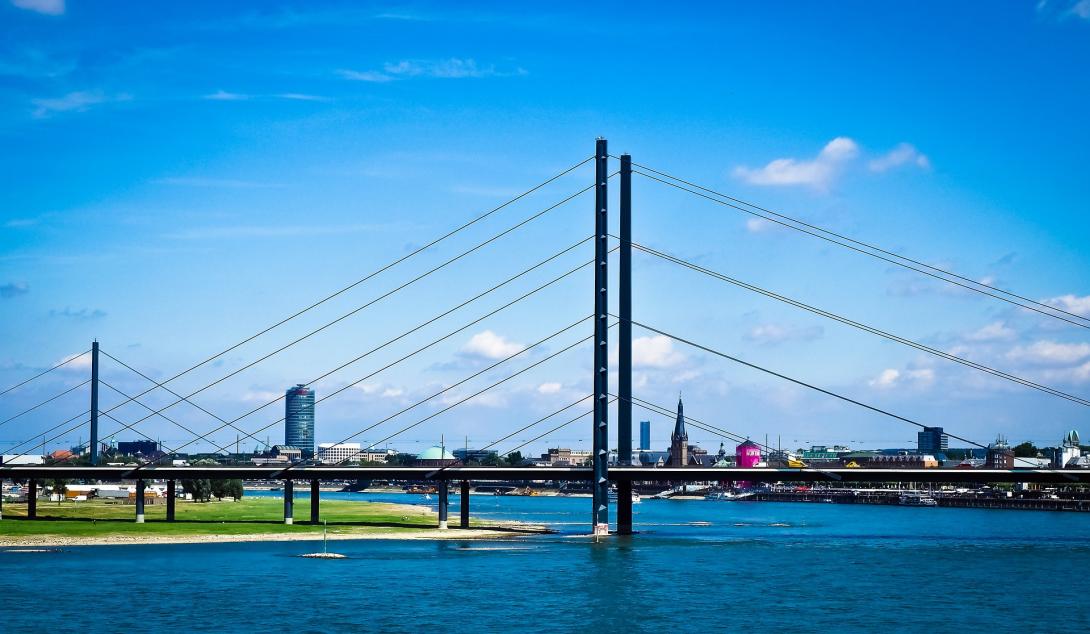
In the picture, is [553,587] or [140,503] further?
[140,503]

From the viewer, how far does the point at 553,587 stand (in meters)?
68.4

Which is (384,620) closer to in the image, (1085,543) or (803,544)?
(803,544)

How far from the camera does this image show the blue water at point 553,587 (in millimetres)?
55875

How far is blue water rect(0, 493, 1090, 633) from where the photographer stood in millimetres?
55875

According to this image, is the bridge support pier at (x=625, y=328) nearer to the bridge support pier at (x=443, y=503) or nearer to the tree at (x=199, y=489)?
the bridge support pier at (x=443, y=503)

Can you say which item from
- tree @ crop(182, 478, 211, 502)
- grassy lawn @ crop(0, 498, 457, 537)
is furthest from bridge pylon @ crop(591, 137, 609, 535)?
tree @ crop(182, 478, 211, 502)

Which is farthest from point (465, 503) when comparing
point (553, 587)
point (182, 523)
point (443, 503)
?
point (553, 587)

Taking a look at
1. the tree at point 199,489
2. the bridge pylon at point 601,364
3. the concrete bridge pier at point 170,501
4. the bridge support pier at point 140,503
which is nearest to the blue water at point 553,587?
the bridge pylon at point 601,364

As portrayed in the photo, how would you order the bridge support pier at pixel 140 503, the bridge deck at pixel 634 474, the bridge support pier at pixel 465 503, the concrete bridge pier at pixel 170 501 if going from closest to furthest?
the bridge deck at pixel 634 474 → the bridge support pier at pixel 140 503 → the bridge support pier at pixel 465 503 → the concrete bridge pier at pixel 170 501

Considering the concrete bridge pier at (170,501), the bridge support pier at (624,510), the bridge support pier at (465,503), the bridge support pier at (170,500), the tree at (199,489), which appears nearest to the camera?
the bridge support pier at (624,510)

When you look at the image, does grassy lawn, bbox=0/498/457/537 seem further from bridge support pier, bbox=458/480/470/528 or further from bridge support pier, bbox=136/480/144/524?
bridge support pier, bbox=458/480/470/528

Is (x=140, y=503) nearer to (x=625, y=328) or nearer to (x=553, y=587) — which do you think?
(x=625, y=328)

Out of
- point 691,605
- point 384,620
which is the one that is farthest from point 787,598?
point 384,620

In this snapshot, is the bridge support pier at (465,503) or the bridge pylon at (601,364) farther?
the bridge support pier at (465,503)
